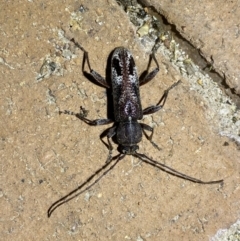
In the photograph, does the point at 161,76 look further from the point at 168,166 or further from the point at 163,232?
the point at 163,232

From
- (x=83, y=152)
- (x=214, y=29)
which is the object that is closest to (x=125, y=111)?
(x=83, y=152)

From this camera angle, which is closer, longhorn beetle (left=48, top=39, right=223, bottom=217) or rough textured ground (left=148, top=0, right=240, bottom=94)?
rough textured ground (left=148, top=0, right=240, bottom=94)

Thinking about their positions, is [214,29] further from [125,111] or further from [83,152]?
[83,152]

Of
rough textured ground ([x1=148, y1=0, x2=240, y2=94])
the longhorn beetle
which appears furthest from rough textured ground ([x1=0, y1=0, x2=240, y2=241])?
rough textured ground ([x1=148, y1=0, x2=240, y2=94])

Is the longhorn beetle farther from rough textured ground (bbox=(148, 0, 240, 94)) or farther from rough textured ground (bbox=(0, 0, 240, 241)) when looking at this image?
rough textured ground (bbox=(148, 0, 240, 94))

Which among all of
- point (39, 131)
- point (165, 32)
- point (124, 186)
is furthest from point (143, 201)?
point (165, 32)

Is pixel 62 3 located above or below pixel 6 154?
above

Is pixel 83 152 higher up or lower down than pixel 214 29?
lower down
